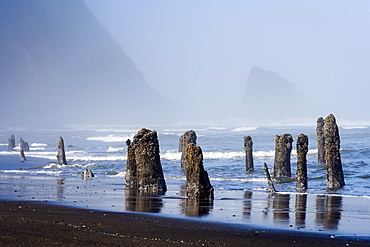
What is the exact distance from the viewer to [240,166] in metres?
34.6

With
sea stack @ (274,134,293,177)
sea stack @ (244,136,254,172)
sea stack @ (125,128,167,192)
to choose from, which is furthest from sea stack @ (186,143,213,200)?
sea stack @ (244,136,254,172)

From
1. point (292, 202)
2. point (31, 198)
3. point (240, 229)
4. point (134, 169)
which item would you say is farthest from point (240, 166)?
point (240, 229)

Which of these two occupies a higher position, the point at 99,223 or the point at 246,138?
the point at 246,138

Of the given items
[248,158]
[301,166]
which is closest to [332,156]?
[301,166]

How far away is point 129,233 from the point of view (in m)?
9.11

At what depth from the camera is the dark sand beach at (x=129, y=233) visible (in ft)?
26.8

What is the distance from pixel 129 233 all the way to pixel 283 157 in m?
18.6

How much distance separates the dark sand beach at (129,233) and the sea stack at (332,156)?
11.9 meters

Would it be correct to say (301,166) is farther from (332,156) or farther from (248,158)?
(248,158)

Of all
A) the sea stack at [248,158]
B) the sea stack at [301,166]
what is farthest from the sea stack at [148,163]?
the sea stack at [248,158]

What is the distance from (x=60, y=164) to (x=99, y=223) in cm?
2597

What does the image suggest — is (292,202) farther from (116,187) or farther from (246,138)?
(246,138)

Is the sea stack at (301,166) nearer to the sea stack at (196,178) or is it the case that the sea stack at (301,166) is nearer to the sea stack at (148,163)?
the sea stack at (148,163)

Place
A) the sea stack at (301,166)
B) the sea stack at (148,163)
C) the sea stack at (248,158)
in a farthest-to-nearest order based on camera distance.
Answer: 1. the sea stack at (248,158)
2. the sea stack at (301,166)
3. the sea stack at (148,163)
